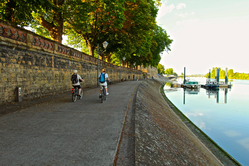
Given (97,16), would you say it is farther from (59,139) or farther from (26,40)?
(59,139)

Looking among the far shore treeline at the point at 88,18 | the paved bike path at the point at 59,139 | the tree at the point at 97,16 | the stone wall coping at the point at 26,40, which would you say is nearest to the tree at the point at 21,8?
the far shore treeline at the point at 88,18

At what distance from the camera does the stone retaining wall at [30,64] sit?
6634mm

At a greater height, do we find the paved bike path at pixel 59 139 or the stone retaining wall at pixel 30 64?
the stone retaining wall at pixel 30 64

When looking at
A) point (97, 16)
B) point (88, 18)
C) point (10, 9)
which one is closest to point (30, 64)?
point (10, 9)

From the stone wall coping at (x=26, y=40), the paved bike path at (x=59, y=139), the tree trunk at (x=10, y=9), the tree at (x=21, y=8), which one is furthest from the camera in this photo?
the tree trunk at (x=10, y=9)

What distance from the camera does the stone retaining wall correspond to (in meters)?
6.63

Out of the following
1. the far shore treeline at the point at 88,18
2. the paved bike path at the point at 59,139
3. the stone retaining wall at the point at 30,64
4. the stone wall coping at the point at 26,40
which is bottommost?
the paved bike path at the point at 59,139

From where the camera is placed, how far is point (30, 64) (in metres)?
8.14

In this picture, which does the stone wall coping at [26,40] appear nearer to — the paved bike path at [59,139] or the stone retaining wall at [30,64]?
the stone retaining wall at [30,64]

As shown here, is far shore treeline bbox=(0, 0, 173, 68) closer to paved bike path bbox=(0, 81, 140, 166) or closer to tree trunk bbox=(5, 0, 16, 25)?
tree trunk bbox=(5, 0, 16, 25)

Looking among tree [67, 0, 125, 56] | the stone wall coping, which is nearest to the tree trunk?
the stone wall coping

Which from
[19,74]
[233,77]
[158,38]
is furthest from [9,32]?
[233,77]

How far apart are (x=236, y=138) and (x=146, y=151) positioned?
8.10m

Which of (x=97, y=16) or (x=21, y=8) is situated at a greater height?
(x=97, y=16)
